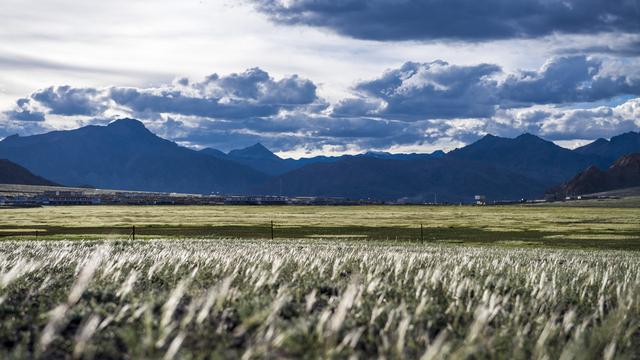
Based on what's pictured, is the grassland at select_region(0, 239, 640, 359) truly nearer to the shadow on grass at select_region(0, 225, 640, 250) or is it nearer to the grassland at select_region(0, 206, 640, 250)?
the shadow on grass at select_region(0, 225, 640, 250)

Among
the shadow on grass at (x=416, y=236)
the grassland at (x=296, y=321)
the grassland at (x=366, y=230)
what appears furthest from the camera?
the grassland at (x=366, y=230)

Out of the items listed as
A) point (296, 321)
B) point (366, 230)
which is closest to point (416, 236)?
point (366, 230)

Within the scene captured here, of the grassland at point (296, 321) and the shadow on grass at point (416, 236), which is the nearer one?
the grassland at point (296, 321)

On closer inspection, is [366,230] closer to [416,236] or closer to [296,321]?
[416,236]

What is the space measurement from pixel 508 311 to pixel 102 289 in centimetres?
897

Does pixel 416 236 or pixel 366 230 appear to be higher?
pixel 416 236

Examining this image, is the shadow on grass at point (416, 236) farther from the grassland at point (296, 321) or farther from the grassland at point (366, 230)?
the grassland at point (296, 321)

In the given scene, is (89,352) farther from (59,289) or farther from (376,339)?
(59,289)

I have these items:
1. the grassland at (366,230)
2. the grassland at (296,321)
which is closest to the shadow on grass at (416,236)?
the grassland at (366,230)

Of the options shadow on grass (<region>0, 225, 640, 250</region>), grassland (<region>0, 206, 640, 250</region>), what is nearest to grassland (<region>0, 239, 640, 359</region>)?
shadow on grass (<region>0, 225, 640, 250</region>)

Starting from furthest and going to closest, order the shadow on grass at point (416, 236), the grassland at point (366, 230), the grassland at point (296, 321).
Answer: the grassland at point (366, 230)
the shadow on grass at point (416, 236)
the grassland at point (296, 321)

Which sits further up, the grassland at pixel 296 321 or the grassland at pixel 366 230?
the grassland at pixel 296 321

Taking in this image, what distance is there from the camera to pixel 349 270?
2567cm

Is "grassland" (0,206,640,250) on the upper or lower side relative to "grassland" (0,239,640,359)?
lower
